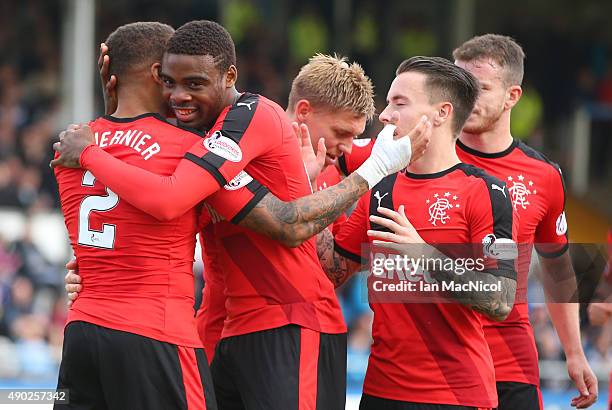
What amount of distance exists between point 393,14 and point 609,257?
1258cm

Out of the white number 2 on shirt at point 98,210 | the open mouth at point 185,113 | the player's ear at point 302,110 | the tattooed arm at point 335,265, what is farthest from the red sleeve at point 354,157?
the white number 2 on shirt at point 98,210

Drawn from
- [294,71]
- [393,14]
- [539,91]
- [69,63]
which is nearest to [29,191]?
[69,63]

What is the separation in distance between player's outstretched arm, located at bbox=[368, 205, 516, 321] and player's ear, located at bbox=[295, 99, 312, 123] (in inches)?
37.2

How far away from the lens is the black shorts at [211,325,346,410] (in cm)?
430

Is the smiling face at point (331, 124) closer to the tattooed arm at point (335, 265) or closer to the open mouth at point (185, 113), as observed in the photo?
the tattooed arm at point (335, 265)

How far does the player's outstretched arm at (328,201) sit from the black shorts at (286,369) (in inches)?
16.9

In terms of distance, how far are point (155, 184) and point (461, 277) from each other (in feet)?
4.19

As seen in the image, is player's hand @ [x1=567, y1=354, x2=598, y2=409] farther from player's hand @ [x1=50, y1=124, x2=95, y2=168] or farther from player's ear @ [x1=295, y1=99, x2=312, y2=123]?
player's hand @ [x1=50, y1=124, x2=95, y2=168]

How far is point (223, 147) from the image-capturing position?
416 cm

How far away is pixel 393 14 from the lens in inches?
696

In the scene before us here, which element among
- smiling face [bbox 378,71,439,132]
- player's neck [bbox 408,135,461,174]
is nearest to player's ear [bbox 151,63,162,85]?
smiling face [bbox 378,71,439,132]

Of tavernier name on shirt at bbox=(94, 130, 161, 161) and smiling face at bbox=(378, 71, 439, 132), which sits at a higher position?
smiling face at bbox=(378, 71, 439, 132)

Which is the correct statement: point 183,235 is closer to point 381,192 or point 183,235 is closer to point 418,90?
point 381,192

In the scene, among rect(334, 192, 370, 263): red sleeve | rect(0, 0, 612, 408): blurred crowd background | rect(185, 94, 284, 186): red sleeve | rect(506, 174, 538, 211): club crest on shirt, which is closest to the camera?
rect(185, 94, 284, 186): red sleeve
